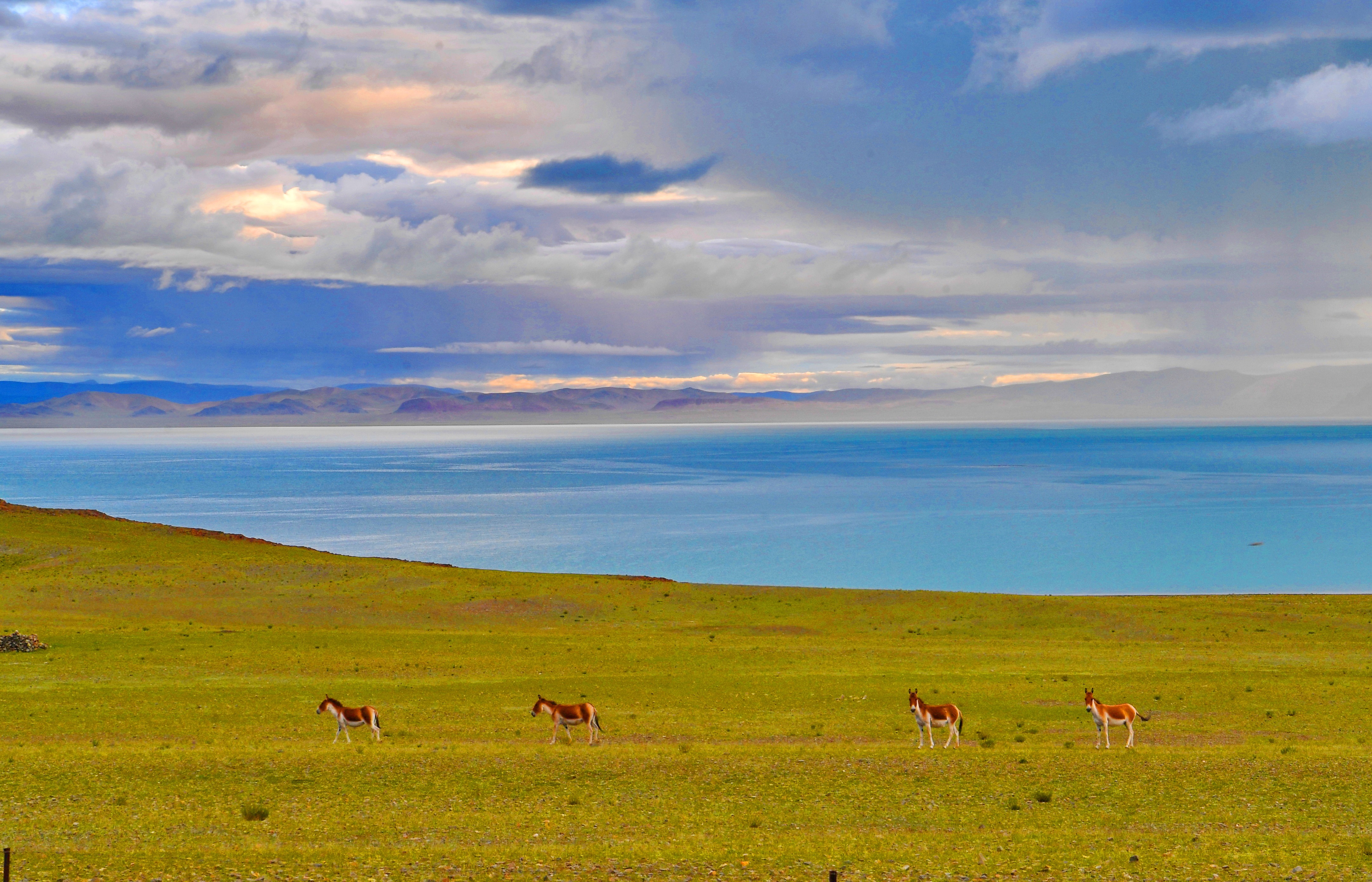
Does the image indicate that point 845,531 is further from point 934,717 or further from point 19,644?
point 934,717

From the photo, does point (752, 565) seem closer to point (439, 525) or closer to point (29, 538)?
point (439, 525)

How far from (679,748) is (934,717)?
19.9 ft

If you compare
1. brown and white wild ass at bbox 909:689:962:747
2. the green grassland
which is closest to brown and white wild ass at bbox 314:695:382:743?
the green grassland

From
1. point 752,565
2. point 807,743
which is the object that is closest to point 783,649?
point 807,743

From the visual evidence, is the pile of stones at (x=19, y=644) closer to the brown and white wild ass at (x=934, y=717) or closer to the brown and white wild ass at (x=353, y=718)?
the brown and white wild ass at (x=353, y=718)

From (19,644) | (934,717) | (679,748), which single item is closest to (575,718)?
(679,748)

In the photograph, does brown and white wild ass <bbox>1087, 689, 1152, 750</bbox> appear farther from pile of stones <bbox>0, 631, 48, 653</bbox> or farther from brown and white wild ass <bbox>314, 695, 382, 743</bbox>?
pile of stones <bbox>0, 631, 48, 653</bbox>

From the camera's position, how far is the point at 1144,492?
192000 millimetres

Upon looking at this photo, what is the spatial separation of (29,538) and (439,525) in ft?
207

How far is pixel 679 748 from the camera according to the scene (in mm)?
23156

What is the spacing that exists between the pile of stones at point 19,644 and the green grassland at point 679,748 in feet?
2.58

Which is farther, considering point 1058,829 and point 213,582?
point 213,582

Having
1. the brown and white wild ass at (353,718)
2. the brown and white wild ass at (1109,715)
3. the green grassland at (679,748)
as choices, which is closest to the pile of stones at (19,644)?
the green grassland at (679,748)

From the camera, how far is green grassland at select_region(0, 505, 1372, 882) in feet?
49.2
